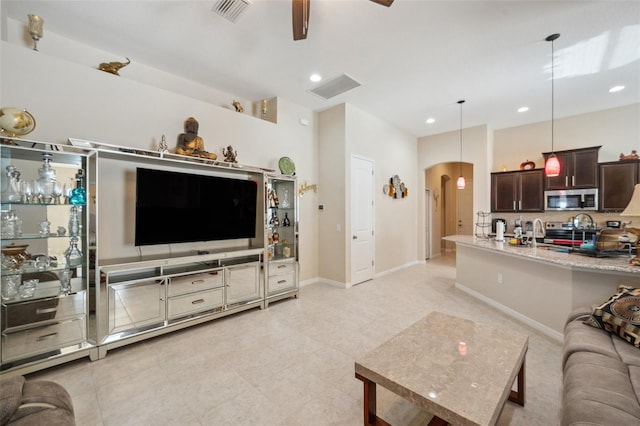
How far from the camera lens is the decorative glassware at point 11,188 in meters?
2.16

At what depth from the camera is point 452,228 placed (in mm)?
8867

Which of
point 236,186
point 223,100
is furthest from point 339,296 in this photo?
point 223,100

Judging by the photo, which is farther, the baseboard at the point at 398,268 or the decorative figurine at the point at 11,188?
the baseboard at the point at 398,268

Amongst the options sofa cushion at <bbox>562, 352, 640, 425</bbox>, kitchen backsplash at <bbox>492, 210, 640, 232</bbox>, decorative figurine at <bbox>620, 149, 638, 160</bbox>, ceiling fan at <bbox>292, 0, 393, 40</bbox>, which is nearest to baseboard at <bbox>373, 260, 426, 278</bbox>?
kitchen backsplash at <bbox>492, 210, 640, 232</bbox>

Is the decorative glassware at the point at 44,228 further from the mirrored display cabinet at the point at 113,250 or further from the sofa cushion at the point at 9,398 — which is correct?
the sofa cushion at the point at 9,398

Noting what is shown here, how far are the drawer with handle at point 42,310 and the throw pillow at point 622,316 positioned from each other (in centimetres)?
432

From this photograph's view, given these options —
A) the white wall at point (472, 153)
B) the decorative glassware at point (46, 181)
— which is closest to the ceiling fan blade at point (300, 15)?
the decorative glassware at point (46, 181)

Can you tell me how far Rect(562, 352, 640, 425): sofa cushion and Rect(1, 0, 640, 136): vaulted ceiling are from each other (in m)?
2.96

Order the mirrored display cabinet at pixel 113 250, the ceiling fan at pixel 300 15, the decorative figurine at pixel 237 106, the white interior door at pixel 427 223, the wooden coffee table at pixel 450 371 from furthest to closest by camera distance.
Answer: the white interior door at pixel 427 223, the decorative figurine at pixel 237 106, the mirrored display cabinet at pixel 113 250, the ceiling fan at pixel 300 15, the wooden coffee table at pixel 450 371

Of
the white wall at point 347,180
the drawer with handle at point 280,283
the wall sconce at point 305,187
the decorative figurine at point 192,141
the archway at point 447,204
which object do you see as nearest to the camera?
the decorative figurine at point 192,141

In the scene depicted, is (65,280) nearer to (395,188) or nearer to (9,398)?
(9,398)

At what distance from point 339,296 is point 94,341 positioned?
9.94 feet

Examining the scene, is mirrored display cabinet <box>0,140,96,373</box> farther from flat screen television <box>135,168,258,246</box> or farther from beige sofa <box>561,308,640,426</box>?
beige sofa <box>561,308,640,426</box>

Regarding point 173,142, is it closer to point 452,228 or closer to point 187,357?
point 187,357
